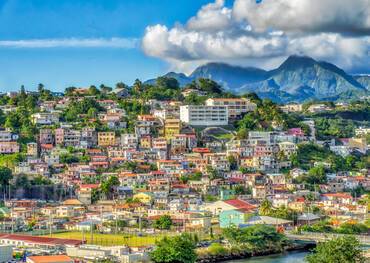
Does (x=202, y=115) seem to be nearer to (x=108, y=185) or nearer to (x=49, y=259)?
(x=108, y=185)

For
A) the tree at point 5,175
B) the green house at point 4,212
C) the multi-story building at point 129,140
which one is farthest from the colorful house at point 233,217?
the multi-story building at point 129,140

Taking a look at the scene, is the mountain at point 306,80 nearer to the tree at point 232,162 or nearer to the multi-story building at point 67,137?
the multi-story building at point 67,137

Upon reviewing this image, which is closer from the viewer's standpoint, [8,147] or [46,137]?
[8,147]

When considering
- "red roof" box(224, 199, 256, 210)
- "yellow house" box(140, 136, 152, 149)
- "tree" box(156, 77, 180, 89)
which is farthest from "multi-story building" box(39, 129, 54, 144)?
"tree" box(156, 77, 180, 89)

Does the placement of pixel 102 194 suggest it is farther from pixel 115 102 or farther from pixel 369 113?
pixel 369 113

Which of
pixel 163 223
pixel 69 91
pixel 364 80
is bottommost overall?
pixel 163 223

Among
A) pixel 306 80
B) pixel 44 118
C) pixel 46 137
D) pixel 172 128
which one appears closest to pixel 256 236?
pixel 172 128

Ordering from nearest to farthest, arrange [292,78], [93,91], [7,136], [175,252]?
[175,252]
[7,136]
[93,91]
[292,78]
